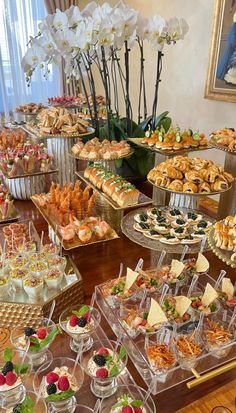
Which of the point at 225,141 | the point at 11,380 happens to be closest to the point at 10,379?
the point at 11,380

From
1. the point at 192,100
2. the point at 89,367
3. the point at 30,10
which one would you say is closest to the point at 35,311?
the point at 89,367

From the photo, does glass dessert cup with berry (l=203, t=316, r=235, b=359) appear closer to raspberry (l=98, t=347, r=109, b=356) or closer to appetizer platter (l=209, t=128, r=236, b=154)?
raspberry (l=98, t=347, r=109, b=356)

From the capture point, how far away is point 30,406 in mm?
742

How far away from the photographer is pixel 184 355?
32.8 inches

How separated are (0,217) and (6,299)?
62 cm

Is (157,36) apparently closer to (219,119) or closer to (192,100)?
(219,119)

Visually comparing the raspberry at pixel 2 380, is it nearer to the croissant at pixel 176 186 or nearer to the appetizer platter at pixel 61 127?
the croissant at pixel 176 186

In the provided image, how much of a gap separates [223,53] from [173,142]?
150cm

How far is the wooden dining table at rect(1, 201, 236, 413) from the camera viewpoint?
81 centimetres

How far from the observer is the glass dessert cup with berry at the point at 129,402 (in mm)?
738

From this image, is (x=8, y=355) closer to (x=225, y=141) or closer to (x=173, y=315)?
(x=173, y=315)

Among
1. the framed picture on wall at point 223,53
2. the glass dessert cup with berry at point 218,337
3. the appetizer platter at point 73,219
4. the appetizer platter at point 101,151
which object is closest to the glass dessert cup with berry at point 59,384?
the glass dessert cup with berry at point 218,337

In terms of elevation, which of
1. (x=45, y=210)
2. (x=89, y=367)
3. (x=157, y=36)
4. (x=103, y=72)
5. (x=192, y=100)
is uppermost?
(x=157, y=36)

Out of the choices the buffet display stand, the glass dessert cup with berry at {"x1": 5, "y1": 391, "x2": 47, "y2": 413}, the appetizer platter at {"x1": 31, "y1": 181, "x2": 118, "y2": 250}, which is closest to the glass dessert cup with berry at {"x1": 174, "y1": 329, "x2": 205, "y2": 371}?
the buffet display stand
